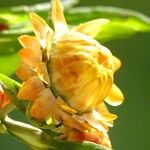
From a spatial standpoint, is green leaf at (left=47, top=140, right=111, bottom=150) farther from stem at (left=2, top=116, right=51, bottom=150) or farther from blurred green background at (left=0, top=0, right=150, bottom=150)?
blurred green background at (left=0, top=0, right=150, bottom=150)

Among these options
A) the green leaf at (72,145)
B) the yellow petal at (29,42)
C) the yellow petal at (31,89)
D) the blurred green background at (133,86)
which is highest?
the yellow petal at (29,42)

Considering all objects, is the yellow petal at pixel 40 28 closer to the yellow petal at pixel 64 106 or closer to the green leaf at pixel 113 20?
the yellow petal at pixel 64 106

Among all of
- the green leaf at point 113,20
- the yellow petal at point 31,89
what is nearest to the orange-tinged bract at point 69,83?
the yellow petal at point 31,89

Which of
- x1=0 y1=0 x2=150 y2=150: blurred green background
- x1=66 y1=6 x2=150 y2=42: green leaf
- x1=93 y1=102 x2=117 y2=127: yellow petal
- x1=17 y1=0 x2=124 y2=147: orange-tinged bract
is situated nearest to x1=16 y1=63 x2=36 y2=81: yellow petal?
x1=17 y1=0 x2=124 y2=147: orange-tinged bract

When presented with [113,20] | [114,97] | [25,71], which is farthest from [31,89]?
[113,20]

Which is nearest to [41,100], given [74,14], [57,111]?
[57,111]

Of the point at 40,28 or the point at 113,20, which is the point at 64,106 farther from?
the point at 113,20

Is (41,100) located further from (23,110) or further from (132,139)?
(132,139)
